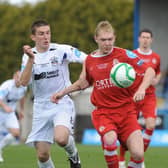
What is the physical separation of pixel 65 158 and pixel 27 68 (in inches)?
194

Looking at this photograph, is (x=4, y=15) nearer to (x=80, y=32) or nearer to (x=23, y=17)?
(x=23, y=17)

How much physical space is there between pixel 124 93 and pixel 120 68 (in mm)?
472

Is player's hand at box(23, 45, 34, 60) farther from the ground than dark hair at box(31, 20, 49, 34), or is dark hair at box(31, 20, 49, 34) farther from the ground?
dark hair at box(31, 20, 49, 34)

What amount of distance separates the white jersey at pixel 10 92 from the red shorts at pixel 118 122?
643cm

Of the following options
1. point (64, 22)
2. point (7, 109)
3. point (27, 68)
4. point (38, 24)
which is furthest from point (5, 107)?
point (64, 22)

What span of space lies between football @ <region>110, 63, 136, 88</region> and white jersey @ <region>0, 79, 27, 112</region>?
21.9ft

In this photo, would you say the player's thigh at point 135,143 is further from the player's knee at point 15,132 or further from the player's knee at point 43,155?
the player's knee at point 15,132

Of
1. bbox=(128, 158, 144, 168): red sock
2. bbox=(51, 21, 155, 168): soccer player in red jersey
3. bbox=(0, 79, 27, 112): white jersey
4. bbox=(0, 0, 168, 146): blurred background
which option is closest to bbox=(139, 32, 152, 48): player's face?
bbox=(0, 79, 27, 112): white jersey

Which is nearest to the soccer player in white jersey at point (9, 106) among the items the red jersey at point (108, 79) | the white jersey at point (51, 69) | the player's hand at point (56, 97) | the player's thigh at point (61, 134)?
the white jersey at point (51, 69)

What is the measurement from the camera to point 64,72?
433 inches

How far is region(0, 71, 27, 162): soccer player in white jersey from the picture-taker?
632 inches

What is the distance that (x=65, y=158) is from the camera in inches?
587

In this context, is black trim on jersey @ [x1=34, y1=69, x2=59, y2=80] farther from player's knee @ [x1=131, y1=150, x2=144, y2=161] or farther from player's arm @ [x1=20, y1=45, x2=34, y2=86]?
player's knee @ [x1=131, y1=150, x2=144, y2=161]

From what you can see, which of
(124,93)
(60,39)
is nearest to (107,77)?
(124,93)
